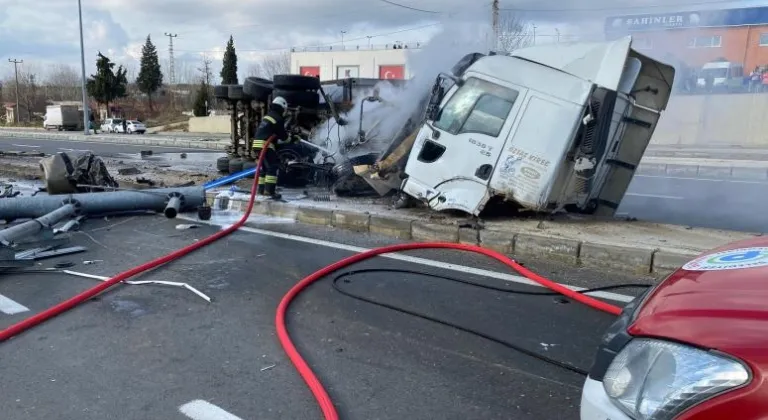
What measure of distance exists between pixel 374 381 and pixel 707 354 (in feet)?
6.87

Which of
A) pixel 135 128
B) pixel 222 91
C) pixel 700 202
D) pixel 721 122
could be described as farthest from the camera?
pixel 135 128

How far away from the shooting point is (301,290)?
4.91 metres

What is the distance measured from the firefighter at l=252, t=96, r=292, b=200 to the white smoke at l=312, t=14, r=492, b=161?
1.07m

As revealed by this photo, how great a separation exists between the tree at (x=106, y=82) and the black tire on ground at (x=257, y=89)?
181 ft

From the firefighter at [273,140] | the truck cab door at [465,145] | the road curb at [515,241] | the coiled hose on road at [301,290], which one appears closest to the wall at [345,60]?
the firefighter at [273,140]

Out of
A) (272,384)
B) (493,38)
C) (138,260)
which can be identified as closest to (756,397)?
(272,384)

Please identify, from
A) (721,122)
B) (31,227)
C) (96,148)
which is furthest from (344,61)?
(31,227)

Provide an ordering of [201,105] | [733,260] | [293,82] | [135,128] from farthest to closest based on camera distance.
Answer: [201,105]
[135,128]
[293,82]
[733,260]

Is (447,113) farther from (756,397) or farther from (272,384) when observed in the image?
(756,397)

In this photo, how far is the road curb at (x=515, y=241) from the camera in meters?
5.50

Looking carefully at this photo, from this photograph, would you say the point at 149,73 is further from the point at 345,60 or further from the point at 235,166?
the point at 235,166

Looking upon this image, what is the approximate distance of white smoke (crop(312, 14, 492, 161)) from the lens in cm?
873

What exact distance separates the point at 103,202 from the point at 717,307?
7827 mm

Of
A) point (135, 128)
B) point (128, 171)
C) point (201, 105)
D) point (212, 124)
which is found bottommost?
point (128, 171)
